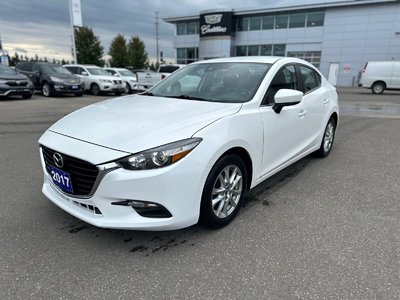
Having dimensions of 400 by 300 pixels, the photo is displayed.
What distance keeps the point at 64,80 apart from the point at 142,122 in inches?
558

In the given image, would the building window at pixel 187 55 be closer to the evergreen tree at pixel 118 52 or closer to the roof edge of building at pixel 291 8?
the roof edge of building at pixel 291 8

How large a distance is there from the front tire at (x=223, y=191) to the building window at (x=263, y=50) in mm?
38005

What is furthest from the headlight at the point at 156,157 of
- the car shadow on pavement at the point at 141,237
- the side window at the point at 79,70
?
the side window at the point at 79,70

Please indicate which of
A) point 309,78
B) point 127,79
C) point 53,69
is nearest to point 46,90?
point 53,69

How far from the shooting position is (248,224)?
9.87 ft

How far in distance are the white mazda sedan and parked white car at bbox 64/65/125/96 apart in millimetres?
13756

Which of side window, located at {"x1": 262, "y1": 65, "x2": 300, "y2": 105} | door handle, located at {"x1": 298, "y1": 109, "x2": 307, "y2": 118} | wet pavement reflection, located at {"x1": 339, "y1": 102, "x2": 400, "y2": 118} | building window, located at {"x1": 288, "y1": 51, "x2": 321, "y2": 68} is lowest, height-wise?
wet pavement reflection, located at {"x1": 339, "y1": 102, "x2": 400, "y2": 118}

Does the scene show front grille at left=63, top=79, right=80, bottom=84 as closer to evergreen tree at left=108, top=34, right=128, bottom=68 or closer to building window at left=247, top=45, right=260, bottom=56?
building window at left=247, top=45, right=260, bottom=56

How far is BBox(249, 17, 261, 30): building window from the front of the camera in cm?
3897

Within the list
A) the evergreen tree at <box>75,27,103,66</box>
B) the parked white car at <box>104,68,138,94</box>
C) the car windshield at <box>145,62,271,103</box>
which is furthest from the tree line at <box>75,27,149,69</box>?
the car windshield at <box>145,62,271,103</box>

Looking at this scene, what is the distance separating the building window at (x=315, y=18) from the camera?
35047mm

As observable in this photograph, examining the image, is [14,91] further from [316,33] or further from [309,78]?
[316,33]

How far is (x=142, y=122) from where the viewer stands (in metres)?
2.65

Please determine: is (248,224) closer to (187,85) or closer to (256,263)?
(256,263)
